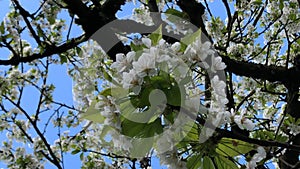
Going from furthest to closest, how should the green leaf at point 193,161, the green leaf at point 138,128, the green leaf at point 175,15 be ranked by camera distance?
the green leaf at point 175,15 → the green leaf at point 193,161 → the green leaf at point 138,128

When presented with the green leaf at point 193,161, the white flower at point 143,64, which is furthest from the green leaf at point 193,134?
the white flower at point 143,64

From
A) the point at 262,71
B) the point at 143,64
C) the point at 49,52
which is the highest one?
the point at 49,52

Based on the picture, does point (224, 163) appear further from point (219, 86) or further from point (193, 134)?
point (219, 86)

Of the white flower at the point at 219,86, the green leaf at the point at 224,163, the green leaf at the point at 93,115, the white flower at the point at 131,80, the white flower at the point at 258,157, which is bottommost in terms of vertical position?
the white flower at the point at 258,157

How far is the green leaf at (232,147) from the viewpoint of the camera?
4.43 ft

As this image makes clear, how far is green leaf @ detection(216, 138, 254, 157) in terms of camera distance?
135 centimetres

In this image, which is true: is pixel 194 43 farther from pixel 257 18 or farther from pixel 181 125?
pixel 257 18

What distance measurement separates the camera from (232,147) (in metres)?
1.37

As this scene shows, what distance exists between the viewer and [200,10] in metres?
2.41

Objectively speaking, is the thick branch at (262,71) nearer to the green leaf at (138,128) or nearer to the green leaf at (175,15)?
the green leaf at (175,15)

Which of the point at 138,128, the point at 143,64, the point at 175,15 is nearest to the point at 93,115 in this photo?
the point at 138,128

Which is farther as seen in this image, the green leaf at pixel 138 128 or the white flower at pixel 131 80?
the green leaf at pixel 138 128

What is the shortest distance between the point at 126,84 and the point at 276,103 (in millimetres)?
3379

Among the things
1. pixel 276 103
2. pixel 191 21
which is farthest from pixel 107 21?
pixel 276 103
